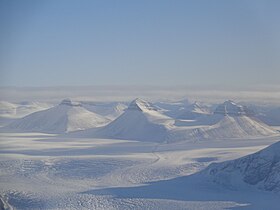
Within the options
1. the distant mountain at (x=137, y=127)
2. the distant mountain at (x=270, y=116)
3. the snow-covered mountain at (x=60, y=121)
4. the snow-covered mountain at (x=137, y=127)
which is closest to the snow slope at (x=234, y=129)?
the distant mountain at (x=137, y=127)

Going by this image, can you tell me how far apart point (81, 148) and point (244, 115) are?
174 ft

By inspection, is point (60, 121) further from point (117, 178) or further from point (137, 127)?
point (117, 178)

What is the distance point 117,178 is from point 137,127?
67355 mm

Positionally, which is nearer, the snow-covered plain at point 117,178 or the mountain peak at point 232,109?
the snow-covered plain at point 117,178

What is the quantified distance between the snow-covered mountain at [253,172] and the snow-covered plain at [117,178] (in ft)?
1.22

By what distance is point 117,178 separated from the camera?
57469 mm

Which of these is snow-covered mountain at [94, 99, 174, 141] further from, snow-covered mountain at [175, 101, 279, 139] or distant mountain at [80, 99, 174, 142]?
snow-covered mountain at [175, 101, 279, 139]

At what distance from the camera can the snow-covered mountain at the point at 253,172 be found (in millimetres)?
50188

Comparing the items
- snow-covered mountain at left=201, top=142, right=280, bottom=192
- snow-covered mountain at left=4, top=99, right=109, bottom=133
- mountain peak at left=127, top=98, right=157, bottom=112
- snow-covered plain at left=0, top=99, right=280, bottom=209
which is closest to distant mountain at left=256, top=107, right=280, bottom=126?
mountain peak at left=127, top=98, right=157, bottom=112

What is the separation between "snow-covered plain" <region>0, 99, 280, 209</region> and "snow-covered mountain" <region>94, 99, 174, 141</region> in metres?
15.7

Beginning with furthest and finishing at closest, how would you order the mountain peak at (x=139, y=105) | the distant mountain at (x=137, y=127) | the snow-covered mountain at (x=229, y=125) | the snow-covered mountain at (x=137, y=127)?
the mountain peak at (x=139, y=105)
the snow-covered mountain at (x=137, y=127)
the distant mountain at (x=137, y=127)
the snow-covered mountain at (x=229, y=125)

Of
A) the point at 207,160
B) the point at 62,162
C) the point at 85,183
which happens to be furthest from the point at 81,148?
the point at 85,183

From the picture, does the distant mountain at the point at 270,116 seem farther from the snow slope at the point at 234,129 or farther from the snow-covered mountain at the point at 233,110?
the snow slope at the point at 234,129

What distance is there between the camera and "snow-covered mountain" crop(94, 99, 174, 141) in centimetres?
11636
